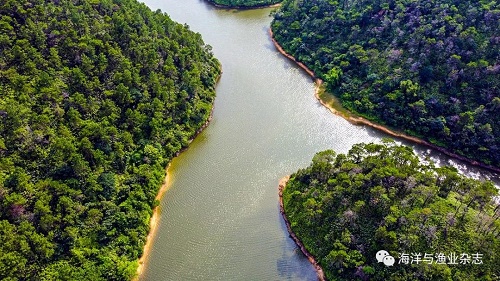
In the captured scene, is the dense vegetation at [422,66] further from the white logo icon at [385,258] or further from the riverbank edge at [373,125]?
the white logo icon at [385,258]

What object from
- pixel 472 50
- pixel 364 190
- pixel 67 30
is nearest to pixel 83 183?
pixel 67 30

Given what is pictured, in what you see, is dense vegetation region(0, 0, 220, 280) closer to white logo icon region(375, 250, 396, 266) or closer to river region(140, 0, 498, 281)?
river region(140, 0, 498, 281)

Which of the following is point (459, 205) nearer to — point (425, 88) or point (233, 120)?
point (425, 88)

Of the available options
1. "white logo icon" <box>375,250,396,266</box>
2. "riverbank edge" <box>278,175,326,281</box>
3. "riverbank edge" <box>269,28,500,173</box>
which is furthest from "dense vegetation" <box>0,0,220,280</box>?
"white logo icon" <box>375,250,396,266</box>

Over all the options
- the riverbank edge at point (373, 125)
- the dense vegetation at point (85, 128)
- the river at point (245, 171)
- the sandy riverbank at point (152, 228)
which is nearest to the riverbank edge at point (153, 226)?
the sandy riverbank at point (152, 228)

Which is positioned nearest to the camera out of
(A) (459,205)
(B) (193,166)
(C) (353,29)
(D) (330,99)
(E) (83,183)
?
(A) (459,205)
